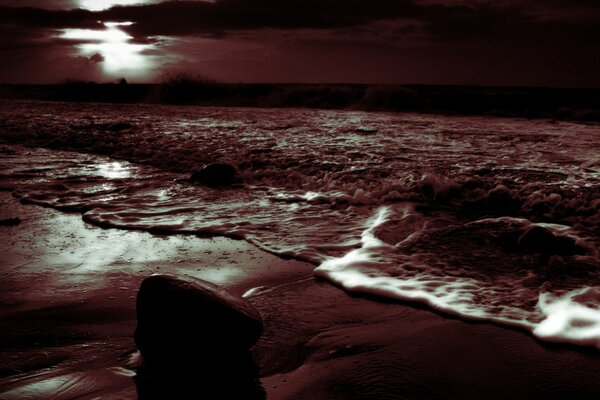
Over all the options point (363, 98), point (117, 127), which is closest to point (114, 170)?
point (117, 127)

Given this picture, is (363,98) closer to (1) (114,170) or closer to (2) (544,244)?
(1) (114,170)

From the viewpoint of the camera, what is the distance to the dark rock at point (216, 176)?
7.13m

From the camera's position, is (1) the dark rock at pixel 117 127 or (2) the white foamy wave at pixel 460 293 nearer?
(2) the white foamy wave at pixel 460 293

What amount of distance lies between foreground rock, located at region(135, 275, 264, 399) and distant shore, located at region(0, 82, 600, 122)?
666 inches

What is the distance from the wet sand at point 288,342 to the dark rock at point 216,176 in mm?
3058

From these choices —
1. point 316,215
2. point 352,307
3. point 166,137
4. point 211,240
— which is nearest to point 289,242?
point 211,240

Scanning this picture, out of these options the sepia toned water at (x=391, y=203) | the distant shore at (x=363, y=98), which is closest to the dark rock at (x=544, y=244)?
the sepia toned water at (x=391, y=203)

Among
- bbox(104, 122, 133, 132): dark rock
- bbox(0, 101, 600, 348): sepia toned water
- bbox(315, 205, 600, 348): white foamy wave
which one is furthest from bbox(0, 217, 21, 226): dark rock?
bbox(104, 122, 133, 132): dark rock

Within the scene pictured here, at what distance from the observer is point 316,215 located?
5484mm

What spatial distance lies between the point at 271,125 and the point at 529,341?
11.6 m

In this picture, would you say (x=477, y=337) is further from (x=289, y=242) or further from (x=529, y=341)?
(x=289, y=242)

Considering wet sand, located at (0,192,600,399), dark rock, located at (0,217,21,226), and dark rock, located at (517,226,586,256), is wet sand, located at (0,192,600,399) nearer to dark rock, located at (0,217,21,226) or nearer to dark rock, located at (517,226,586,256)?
dark rock, located at (0,217,21,226)

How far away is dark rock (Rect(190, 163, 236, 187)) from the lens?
713cm

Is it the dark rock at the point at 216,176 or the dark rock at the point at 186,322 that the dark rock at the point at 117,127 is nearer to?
the dark rock at the point at 216,176
